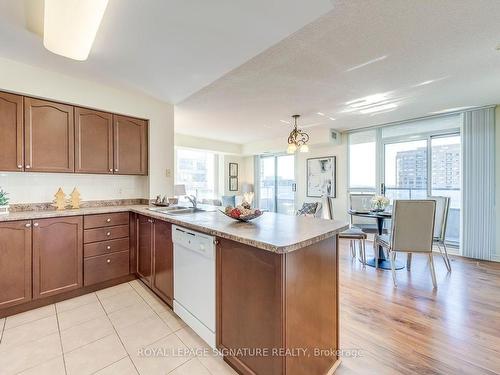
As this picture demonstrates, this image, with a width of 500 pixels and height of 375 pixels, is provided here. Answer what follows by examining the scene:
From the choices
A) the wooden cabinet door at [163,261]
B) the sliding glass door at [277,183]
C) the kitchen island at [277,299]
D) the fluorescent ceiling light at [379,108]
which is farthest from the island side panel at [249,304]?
the sliding glass door at [277,183]

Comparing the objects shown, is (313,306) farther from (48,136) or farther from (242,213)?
(48,136)

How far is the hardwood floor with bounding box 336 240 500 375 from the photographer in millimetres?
1524

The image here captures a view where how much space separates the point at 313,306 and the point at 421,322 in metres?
1.35

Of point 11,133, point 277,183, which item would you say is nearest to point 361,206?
point 277,183

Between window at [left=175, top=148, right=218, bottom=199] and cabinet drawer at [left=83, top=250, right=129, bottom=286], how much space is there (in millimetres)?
3252

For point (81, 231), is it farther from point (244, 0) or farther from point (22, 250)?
point (244, 0)

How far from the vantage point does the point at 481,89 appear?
292 centimetres

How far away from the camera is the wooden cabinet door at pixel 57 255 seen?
86.9 inches

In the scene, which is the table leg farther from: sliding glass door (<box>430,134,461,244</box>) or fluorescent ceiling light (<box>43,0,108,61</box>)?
fluorescent ceiling light (<box>43,0,108,61</box>)

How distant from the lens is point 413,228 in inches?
107

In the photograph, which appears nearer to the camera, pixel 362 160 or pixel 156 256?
pixel 156 256

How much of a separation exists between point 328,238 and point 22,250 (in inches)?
106

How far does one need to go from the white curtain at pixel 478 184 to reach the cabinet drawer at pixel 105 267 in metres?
5.13

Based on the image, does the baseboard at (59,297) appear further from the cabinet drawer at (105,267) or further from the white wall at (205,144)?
the white wall at (205,144)
